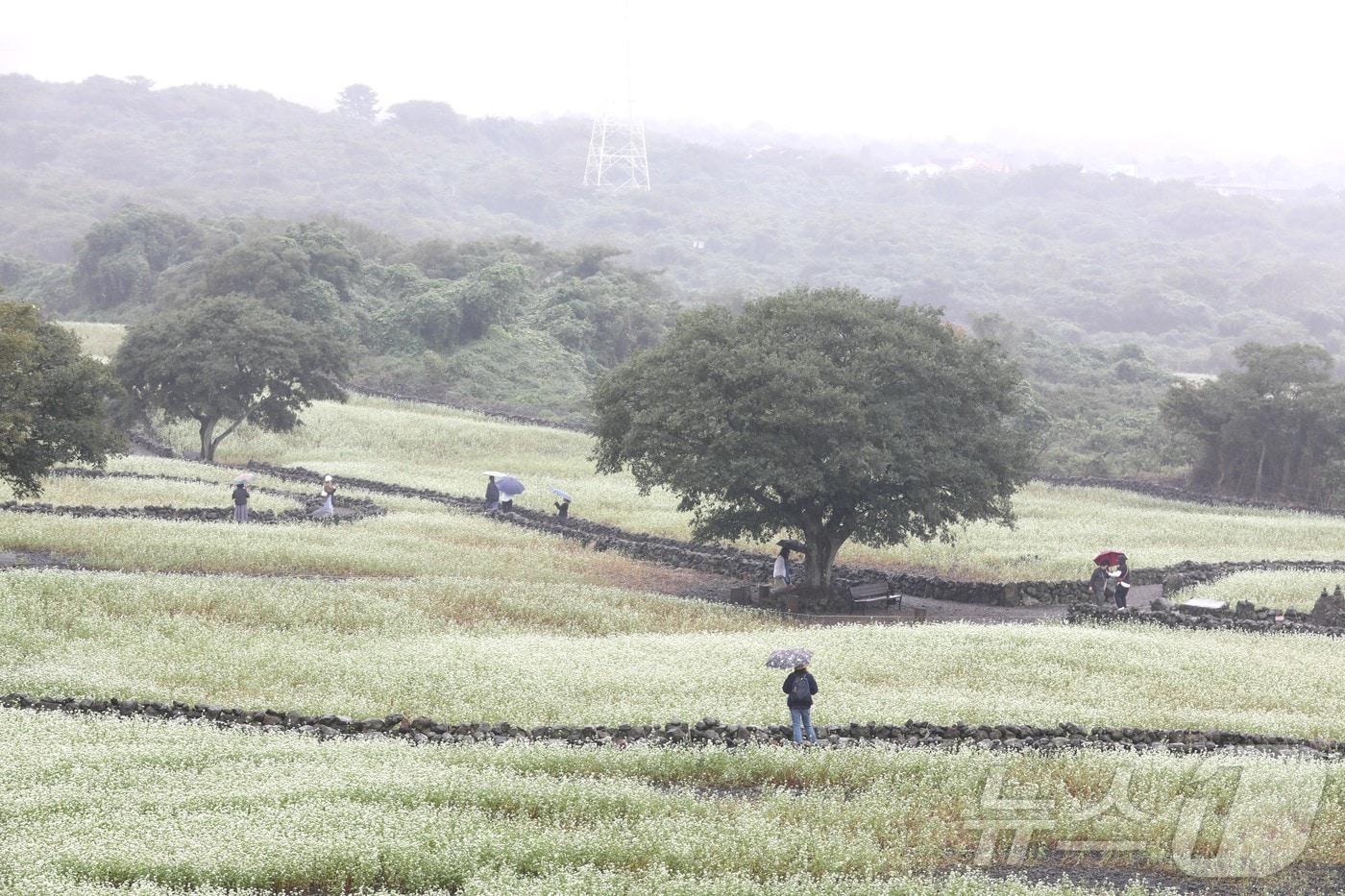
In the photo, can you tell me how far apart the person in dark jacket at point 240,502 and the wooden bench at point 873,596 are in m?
18.3

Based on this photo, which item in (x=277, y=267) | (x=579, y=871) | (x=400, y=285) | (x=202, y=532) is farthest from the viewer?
(x=400, y=285)

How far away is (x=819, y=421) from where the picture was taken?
38.4 metres

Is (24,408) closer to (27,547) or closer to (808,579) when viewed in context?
(27,547)

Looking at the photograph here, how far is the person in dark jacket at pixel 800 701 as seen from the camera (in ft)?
Result: 64.2

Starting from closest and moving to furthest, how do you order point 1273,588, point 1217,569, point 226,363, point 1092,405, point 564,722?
point 564,722, point 1273,588, point 1217,569, point 226,363, point 1092,405

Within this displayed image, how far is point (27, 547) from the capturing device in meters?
37.9

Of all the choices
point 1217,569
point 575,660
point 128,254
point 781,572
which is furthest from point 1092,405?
point 575,660

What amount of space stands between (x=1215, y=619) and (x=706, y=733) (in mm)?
20569

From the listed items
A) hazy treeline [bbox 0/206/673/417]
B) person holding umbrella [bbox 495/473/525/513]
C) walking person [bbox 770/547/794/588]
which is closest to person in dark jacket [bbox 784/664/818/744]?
walking person [bbox 770/547/794/588]

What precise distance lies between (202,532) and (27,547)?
174 inches

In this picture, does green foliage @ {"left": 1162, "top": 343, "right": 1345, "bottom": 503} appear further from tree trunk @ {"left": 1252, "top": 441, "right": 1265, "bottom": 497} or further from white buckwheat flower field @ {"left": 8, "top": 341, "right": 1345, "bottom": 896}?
white buckwheat flower field @ {"left": 8, "top": 341, "right": 1345, "bottom": 896}

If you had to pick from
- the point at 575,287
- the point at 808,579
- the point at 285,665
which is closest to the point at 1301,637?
the point at 808,579

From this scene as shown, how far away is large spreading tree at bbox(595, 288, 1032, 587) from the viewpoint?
38.9m

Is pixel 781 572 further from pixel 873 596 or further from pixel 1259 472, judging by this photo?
pixel 1259 472
